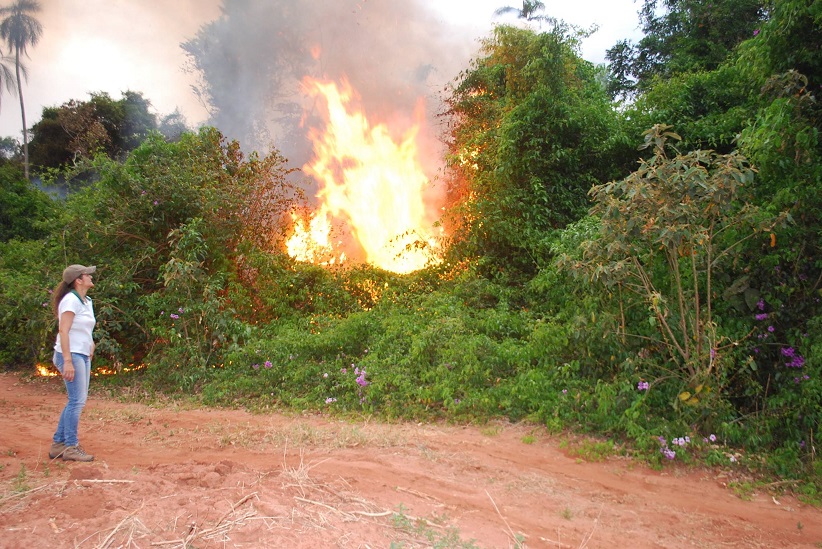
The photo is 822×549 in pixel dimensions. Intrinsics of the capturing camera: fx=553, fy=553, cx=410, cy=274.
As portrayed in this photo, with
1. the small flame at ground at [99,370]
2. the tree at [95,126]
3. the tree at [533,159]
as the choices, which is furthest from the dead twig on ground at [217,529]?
the tree at [95,126]

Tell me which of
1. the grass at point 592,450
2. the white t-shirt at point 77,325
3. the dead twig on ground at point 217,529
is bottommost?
the dead twig on ground at point 217,529

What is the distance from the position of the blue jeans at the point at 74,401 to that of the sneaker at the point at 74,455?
7cm

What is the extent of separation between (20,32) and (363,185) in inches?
843

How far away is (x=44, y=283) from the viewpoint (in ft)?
30.7

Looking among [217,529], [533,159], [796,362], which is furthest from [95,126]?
[796,362]

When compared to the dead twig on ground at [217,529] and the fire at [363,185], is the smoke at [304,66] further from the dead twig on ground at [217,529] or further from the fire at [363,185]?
the dead twig on ground at [217,529]

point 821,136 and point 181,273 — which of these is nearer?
point 821,136

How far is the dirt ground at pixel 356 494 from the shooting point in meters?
3.25

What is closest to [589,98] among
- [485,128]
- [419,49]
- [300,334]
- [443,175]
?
[485,128]

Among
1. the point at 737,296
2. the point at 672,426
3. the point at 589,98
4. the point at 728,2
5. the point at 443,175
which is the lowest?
the point at 672,426

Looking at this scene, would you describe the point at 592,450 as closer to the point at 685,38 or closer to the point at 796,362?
the point at 796,362

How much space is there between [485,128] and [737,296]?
6582mm

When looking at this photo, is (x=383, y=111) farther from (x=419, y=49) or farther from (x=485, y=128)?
(x=485, y=128)

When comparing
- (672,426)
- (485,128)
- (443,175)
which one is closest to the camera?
(672,426)
